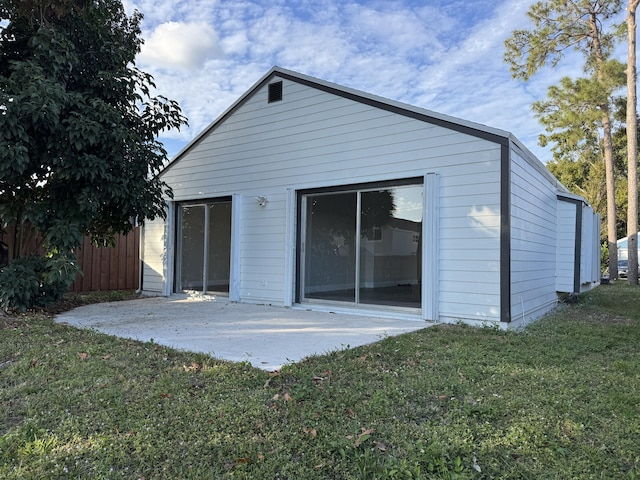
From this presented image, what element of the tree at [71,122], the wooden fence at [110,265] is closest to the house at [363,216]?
the wooden fence at [110,265]

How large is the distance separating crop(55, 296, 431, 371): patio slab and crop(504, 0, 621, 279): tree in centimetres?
1311

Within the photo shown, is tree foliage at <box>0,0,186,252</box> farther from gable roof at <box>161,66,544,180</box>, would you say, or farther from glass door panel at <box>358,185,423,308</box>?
glass door panel at <box>358,185,423,308</box>

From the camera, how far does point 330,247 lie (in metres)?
7.46

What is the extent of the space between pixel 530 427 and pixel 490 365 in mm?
1288

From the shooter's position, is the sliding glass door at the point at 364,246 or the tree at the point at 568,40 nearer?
the sliding glass door at the point at 364,246

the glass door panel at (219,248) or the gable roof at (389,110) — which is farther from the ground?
the gable roof at (389,110)

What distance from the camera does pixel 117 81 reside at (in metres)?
6.36

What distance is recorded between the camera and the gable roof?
18.6 ft

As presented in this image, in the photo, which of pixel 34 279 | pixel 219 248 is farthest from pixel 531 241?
pixel 34 279

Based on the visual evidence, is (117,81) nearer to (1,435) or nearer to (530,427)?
(1,435)

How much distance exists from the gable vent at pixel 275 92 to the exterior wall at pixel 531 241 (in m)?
4.34

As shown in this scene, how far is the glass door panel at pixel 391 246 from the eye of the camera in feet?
21.0

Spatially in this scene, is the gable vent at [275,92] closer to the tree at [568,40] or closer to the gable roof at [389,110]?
the gable roof at [389,110]

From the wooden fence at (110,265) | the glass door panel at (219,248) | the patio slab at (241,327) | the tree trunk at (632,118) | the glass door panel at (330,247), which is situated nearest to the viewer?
the patio slab at (241,327)
